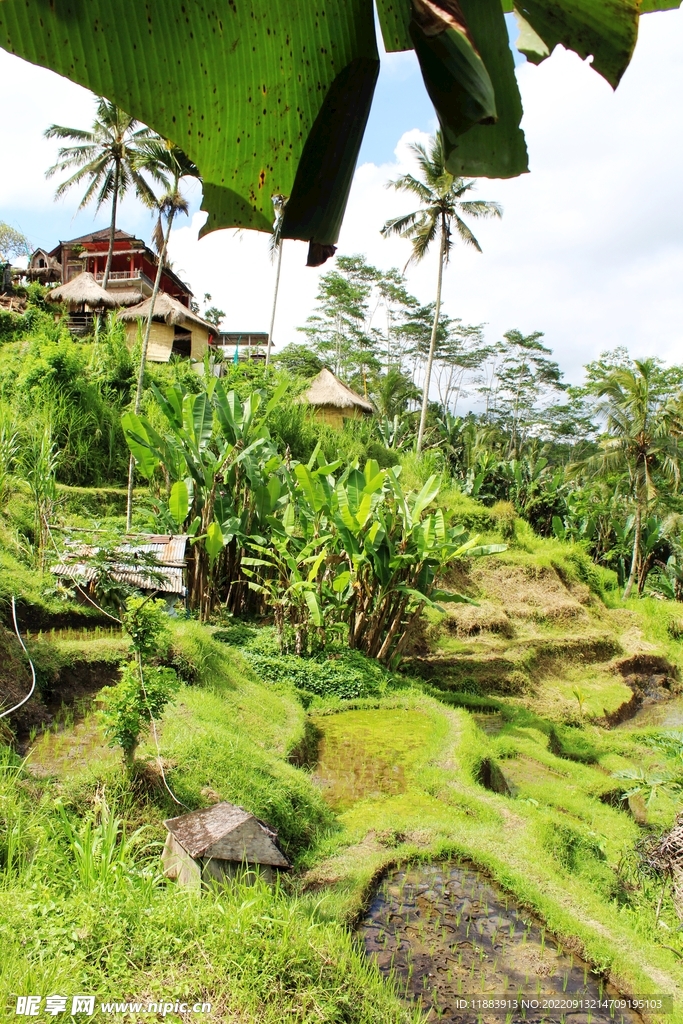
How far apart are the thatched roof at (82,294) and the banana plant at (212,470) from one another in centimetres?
870

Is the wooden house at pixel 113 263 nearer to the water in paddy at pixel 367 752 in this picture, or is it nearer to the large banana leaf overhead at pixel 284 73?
the water in paddy at pixel 367 752

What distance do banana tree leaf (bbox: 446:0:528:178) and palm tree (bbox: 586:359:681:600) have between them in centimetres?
1290

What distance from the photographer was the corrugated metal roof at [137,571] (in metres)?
4.63

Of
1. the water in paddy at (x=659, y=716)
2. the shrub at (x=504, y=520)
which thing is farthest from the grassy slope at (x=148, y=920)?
the shrub at (x=504, y=520)

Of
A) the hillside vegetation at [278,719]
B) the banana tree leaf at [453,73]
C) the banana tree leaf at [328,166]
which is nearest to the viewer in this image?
the banana tree leaf at [453,73]

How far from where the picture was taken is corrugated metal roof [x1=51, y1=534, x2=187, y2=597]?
15.2 ft

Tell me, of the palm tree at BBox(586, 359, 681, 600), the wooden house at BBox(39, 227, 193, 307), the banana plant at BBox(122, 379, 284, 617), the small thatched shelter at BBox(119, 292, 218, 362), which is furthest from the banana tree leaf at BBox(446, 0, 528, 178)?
the wooden house at BBox(39, 227, 193, 307)

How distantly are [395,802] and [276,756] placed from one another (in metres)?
0.77

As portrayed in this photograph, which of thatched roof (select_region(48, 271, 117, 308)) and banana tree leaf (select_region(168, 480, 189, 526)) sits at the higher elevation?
thatched roof (select_region(48, 271, 117, 308))

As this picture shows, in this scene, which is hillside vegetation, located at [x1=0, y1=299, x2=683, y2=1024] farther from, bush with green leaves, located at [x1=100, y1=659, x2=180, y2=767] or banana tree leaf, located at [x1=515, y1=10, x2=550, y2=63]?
banana tree leaf, located at [x1=515, y1=10, x2=550, y2=63]

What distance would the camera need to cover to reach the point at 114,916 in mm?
1909

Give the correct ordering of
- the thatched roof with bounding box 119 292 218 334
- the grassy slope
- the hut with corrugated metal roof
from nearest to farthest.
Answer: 1. the grassy slope
2. the hut with corrugated metal roof
3. the thatched roof with bounding box 119 292 218 334

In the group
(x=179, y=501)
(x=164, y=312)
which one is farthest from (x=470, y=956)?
(x=164, y=312)

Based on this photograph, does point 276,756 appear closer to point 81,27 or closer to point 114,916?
point 114,916
